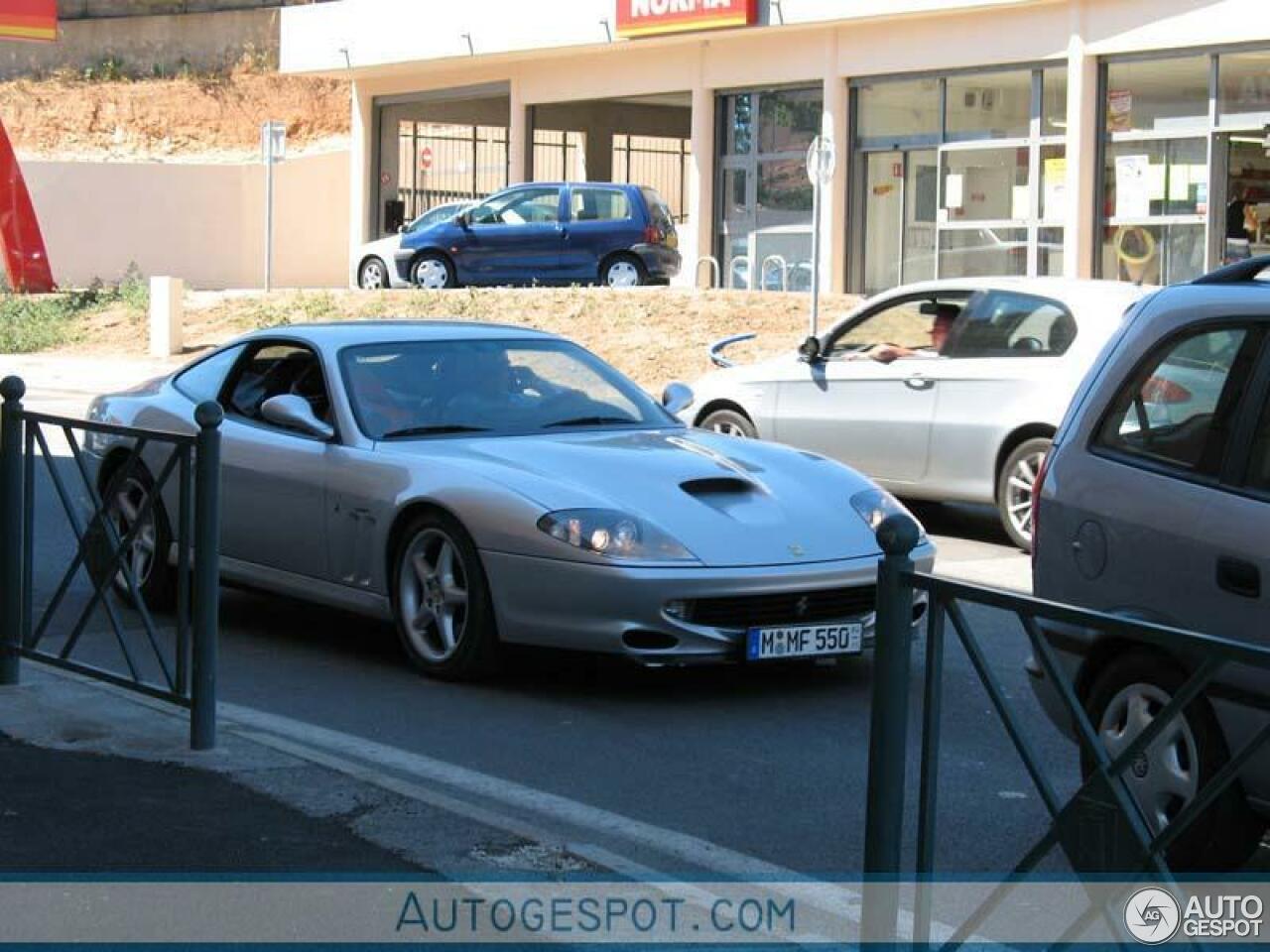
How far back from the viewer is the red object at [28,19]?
36.9 meters

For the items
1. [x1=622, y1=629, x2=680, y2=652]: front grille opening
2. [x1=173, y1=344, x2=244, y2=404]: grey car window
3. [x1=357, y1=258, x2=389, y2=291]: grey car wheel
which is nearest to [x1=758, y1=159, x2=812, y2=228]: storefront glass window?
[x1=357, y1=258, x2=389, y2=291]: grey car wheel

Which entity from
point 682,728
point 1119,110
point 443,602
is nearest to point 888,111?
point 1119,110

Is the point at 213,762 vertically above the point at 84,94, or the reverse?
the point at 84,94

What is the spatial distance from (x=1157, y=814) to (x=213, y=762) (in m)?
3.29

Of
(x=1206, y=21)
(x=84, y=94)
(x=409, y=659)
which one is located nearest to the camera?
(x=409, y=659)

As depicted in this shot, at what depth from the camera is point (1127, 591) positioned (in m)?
5.57

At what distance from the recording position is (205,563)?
6.48 m

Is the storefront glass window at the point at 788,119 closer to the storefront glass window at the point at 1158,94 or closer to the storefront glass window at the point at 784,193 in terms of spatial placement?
the storefront glass window at the point at 784,193

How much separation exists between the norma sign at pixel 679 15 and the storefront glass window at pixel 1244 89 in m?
7.40

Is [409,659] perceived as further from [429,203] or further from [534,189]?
[429,203]

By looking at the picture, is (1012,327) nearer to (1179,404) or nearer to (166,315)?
(1179,404)

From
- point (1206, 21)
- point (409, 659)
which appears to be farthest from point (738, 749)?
point (1206, 21)

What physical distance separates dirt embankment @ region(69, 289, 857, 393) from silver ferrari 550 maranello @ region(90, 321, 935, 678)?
37.6 ft

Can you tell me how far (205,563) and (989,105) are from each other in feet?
74.5
